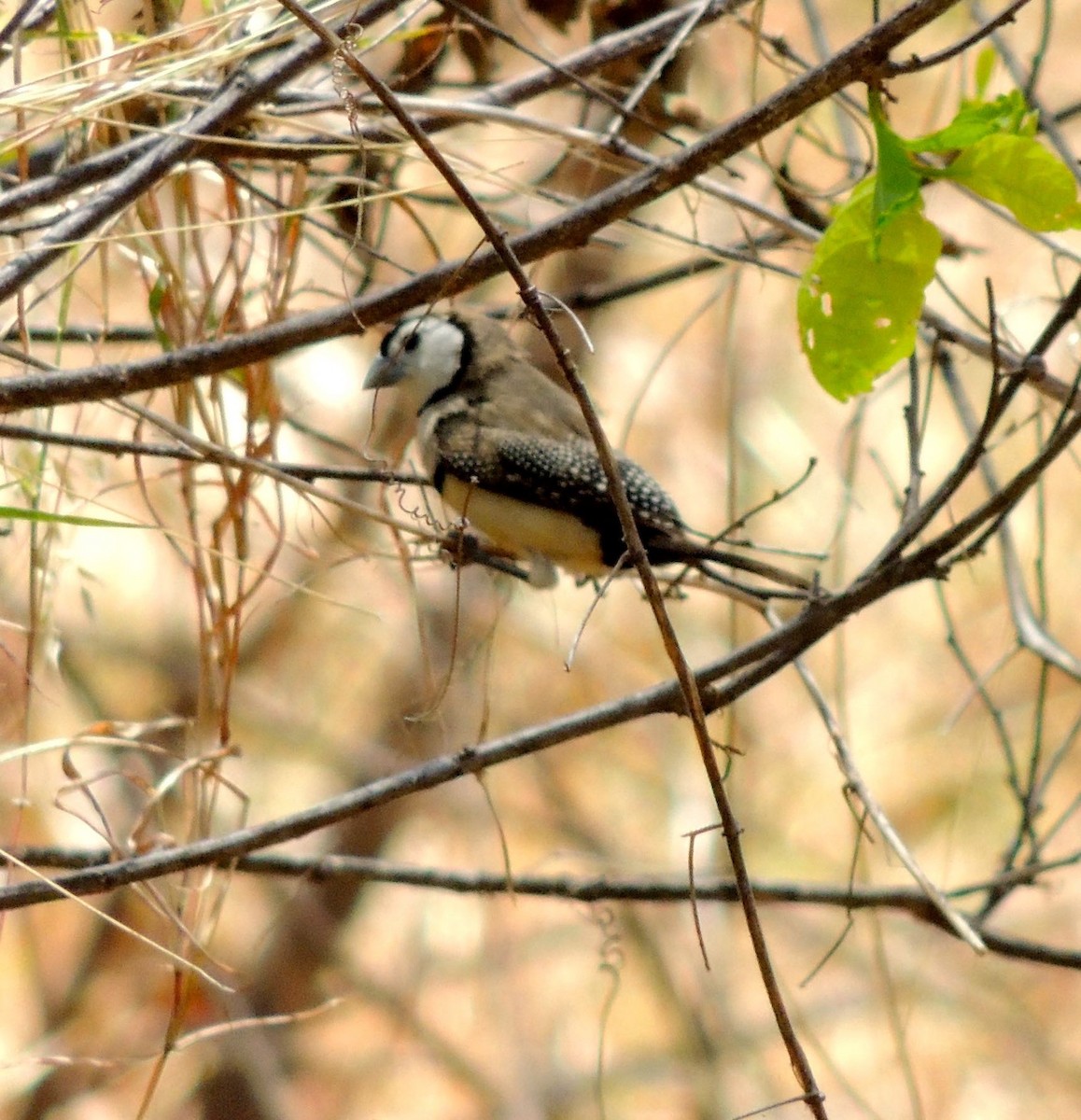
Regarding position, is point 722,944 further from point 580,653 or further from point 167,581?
point 167,581

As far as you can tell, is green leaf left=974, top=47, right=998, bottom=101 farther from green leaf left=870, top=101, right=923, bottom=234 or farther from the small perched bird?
the small perched bird

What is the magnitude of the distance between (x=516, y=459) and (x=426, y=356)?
531 mm

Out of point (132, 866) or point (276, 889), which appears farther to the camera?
point (276, 889)

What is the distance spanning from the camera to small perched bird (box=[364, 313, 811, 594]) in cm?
242

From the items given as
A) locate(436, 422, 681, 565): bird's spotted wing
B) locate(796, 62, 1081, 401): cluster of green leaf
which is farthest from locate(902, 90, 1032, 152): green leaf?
locate(436, 422, 681, 565): bird's spotted wing

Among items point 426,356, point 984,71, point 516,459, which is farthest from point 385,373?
point 984,71

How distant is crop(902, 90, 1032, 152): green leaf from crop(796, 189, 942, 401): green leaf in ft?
0.18

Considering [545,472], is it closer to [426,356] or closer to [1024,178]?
[426,356]

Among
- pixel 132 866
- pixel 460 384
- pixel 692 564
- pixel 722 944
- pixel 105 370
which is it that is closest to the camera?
pixel 105 370

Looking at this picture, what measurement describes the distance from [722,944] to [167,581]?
1994mm

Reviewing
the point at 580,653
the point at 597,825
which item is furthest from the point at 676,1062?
the point at 580,653

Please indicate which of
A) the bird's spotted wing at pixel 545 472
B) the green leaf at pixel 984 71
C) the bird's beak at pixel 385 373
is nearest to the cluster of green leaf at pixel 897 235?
the green leaf at pixel 984 71

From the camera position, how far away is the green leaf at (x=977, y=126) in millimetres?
1193

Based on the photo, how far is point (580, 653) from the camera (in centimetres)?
441
